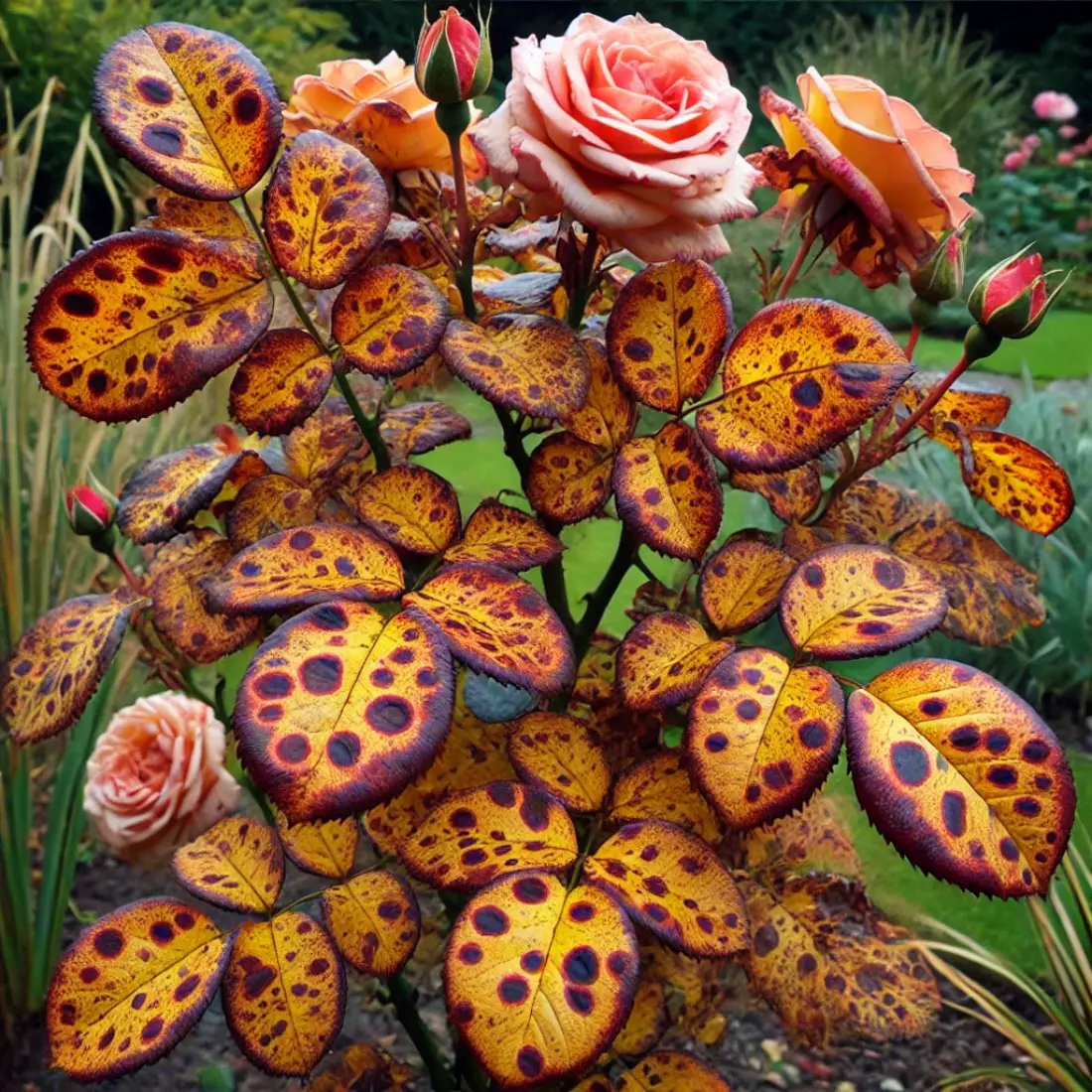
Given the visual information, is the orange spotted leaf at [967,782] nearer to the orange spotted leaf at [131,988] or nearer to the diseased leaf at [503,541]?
the diseased leaf at [503,541]

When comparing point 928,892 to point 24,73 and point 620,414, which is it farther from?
point 24,73

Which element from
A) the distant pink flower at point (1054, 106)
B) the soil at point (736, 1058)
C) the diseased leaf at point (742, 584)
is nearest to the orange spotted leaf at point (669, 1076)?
the diseased leaf at point (742, 584)

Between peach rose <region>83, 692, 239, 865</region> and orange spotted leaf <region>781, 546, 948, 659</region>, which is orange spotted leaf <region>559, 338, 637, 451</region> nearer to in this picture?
orange spotted leaf <region>781, 546, 948, 659</region>

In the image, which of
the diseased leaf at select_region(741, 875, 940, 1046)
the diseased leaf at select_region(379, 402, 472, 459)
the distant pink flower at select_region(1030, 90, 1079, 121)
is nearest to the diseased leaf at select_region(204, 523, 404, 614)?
the diseased leaf at select_region(379, 402, 472, 459)

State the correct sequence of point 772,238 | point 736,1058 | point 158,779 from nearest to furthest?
point 158,779 < point 736,1058 < point 772,238

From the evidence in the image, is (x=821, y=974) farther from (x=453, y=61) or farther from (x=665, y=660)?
(x=453, y=61)

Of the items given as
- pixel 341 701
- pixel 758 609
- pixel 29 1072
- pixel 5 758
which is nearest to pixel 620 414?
pixel 758 609

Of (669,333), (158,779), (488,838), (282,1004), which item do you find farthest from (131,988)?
(158,779)
